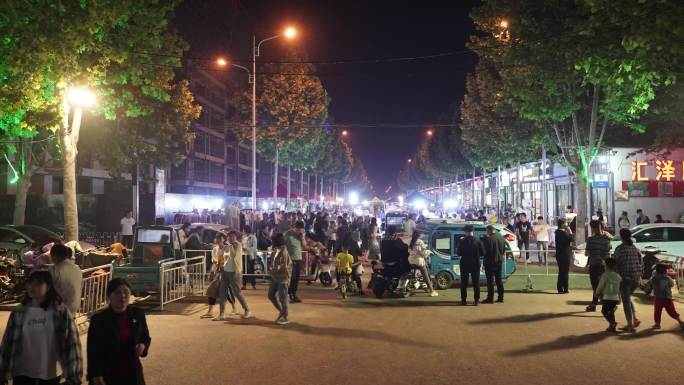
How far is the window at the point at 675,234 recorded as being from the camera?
58.9 ft

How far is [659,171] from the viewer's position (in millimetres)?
29688

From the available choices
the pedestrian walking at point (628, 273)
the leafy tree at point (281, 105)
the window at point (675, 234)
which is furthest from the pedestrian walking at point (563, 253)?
the leafy tree at point (281, 105)

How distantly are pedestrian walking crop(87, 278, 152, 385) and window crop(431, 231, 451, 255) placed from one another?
11.1 meters

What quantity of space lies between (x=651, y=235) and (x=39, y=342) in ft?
60.5

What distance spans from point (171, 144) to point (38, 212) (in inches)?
315

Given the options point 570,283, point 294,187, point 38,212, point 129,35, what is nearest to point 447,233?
point 570,283

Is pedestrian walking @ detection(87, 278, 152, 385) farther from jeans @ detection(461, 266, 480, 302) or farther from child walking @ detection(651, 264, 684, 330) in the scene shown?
jeans @ detection(461, 266, 480, 302)

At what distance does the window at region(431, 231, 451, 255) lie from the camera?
1484 centimetres

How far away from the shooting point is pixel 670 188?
29766mm

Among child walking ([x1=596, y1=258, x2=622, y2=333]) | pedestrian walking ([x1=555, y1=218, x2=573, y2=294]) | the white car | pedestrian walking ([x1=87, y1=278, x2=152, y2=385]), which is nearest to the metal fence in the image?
pedestrian walking ([x1=87, y1=278, x2=152, y2=385])

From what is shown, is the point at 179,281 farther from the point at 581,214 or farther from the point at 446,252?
the point at 581,214

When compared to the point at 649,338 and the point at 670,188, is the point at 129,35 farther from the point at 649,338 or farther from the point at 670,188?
the point at 670,188

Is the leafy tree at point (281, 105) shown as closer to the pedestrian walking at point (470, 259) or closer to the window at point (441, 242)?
the window at point (441, 242)

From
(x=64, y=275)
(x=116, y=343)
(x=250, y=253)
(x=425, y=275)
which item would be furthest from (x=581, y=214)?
(x=116, y=343)
